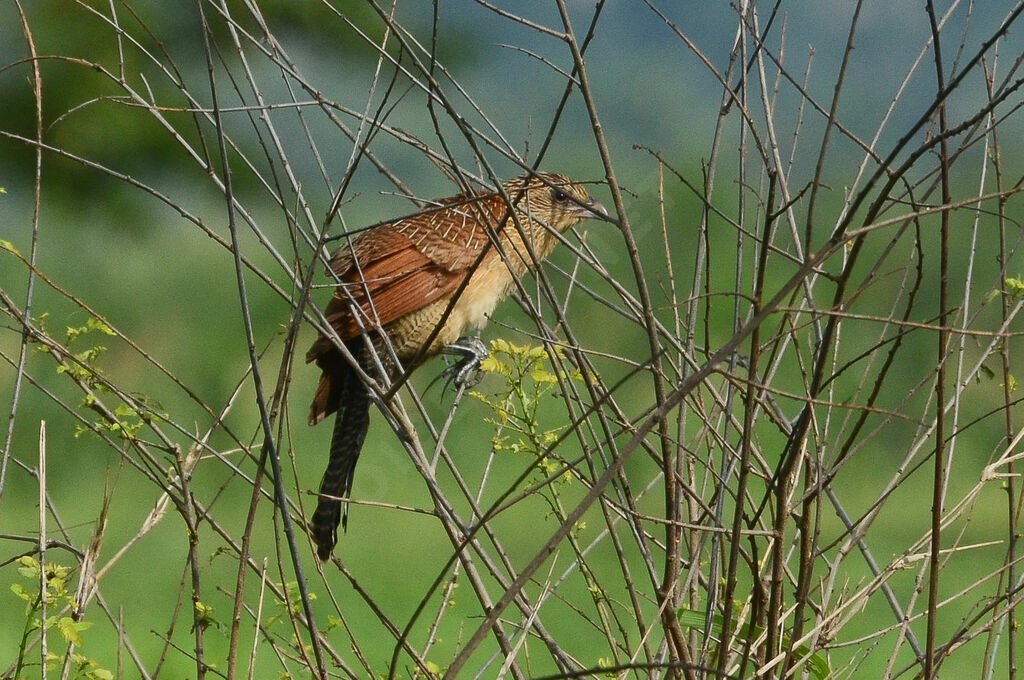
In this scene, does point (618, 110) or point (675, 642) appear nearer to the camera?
point (675, 642)

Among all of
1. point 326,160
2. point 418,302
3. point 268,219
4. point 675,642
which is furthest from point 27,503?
point 675,642

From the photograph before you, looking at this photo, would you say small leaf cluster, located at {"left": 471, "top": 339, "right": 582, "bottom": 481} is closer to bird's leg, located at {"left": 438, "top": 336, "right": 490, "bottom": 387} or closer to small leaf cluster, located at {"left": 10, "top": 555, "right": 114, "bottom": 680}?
small leaf cluster, located at {"left": 10, "top": 555, "right": 114, "bottom": 680}

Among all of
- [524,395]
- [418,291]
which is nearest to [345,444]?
[418,291]

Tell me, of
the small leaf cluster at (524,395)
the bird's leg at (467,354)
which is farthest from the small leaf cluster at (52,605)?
the bird's leg at (467,354)

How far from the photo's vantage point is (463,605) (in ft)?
9.61

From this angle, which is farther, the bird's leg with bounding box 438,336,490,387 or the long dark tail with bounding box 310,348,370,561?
the bird's leg with bounding box 438,336,490,387

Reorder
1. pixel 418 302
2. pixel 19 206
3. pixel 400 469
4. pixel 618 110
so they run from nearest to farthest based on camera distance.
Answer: pixel 418 302
pixel 400 469
pixel 618 110
pixel 19 206

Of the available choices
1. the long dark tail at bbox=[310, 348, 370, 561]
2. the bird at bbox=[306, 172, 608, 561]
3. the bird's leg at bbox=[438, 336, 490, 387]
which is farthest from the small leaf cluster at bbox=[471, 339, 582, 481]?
the bird's leg at bbox=[438, 336, 490, 387]

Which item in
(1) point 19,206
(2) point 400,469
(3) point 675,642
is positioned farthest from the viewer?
(1) point 19,206

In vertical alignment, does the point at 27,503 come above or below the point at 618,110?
below

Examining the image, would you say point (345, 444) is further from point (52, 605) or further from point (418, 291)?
point (52, 605)

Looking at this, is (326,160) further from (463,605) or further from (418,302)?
(418,302)

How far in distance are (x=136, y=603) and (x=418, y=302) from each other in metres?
1.62

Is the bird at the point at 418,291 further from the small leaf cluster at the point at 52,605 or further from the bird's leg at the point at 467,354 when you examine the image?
the small leaf cluster at the point at 52,605
